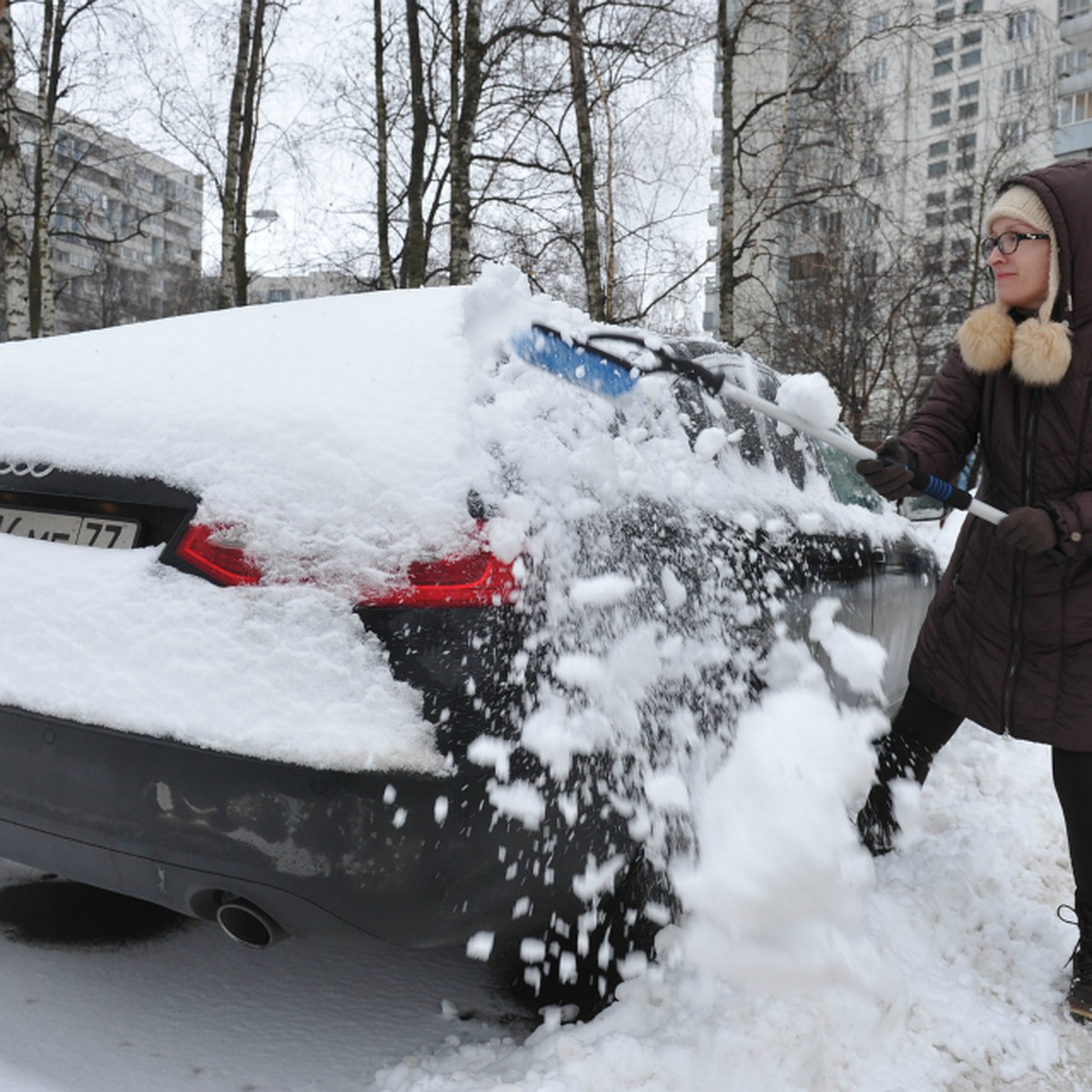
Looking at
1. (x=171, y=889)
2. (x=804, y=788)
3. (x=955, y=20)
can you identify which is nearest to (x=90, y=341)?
(x=171, y=889)

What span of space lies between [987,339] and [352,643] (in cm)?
174

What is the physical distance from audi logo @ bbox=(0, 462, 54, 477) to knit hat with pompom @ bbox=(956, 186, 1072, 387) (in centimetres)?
206

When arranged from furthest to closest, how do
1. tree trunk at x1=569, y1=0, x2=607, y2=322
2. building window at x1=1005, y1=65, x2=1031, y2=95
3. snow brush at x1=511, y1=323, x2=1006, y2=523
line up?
building window at x1=1005, y1=65, x2=1031, y2=95
tree trunk at x1=569, y1=0, x2=607, y2=322
snow brush at x1=511, y1=323, x2=1006, y2=523

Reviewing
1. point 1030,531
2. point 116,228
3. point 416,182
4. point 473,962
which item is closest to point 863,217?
point 416,182

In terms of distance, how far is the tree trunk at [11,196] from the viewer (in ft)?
33.2

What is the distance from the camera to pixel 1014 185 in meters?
2.38

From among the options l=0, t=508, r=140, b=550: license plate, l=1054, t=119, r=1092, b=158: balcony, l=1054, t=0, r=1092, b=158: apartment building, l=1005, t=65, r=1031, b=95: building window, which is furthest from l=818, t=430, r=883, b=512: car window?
l=1054, t=119, r=1092, b=158: balcony

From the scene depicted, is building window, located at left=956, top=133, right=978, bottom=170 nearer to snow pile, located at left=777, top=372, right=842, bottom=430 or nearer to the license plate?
snow pile, located at left=777, top=372, right=842, bottom=430

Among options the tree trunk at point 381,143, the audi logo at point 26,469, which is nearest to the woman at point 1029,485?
the audi logo at point 26,469

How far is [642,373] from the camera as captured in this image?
86.1 inches

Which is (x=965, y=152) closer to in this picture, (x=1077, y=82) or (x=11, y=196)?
(x=11, y=196)

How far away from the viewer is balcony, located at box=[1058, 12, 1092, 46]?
4184cm

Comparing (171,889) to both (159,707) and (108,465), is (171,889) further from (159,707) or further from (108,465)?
(108,465)

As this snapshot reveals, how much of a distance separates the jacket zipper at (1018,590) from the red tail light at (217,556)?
1772 millimetres
